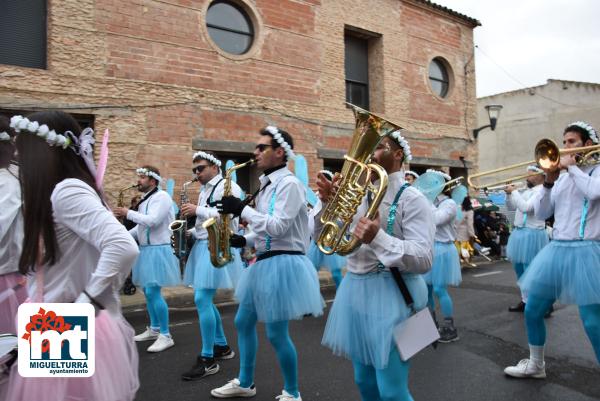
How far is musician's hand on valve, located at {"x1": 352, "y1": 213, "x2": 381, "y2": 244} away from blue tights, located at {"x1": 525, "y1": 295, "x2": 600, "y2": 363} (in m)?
2.47

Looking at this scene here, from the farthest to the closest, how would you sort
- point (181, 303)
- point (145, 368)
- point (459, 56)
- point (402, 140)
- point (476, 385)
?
point (459, 56)
point (181, 303)
point (145, 368)
point (476, 385)
point (402, 140)

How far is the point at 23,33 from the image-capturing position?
959cm

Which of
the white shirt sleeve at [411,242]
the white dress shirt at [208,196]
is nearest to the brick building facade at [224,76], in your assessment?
the white dress shirt at [208,196]

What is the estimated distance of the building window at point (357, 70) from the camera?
15.2 metres

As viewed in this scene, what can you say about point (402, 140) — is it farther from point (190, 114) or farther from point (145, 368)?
point (190, 114)

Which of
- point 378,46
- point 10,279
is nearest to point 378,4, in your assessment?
point 378,46

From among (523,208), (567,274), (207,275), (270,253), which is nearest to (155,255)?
(207,275)

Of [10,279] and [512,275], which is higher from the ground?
[10,279]

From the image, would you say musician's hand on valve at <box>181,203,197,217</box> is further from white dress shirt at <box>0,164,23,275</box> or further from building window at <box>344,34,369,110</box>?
building window at <box>344,34,369,110</box>

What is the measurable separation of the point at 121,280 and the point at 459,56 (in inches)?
698

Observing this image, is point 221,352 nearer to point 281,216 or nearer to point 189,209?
point 189,209

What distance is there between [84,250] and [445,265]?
4778mm

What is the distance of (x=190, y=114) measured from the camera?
11227 mm

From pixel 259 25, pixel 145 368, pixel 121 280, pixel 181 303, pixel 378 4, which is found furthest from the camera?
pixel 378 4
